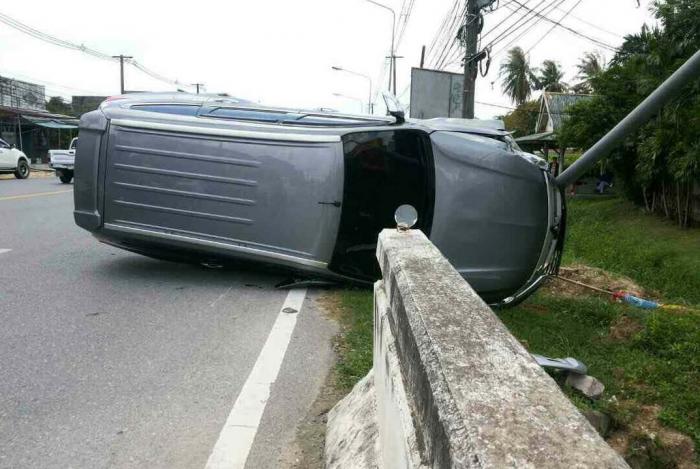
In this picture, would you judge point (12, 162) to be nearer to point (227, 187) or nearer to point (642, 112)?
point (227, 187)

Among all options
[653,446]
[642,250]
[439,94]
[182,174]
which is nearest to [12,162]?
[439,94]

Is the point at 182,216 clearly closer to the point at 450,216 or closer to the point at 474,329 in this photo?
the point at 450,216

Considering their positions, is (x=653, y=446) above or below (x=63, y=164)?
below

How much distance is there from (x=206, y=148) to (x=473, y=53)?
28.7ft

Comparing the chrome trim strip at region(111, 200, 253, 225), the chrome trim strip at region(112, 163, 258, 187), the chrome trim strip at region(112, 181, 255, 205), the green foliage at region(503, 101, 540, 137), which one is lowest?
the chrome trim strip at region(111, 200, 253, 225)

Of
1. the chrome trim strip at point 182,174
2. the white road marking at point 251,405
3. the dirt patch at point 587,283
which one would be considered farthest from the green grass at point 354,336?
the dirt patch at point 587,283

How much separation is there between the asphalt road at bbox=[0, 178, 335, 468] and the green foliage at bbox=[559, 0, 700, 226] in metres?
9.42

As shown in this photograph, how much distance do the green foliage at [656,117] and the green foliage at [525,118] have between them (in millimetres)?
31240

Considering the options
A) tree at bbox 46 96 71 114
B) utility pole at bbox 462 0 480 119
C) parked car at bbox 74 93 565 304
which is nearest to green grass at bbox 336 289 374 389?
parked car at bbox 74 93 565 304

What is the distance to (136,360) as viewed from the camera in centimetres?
425

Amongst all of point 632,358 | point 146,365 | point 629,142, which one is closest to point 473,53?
point 629,142

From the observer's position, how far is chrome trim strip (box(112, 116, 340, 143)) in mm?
6086

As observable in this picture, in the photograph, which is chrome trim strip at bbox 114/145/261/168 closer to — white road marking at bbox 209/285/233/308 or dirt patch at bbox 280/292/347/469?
white road marking at bbox 209/285/233/308

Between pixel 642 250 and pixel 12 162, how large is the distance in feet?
71.7
